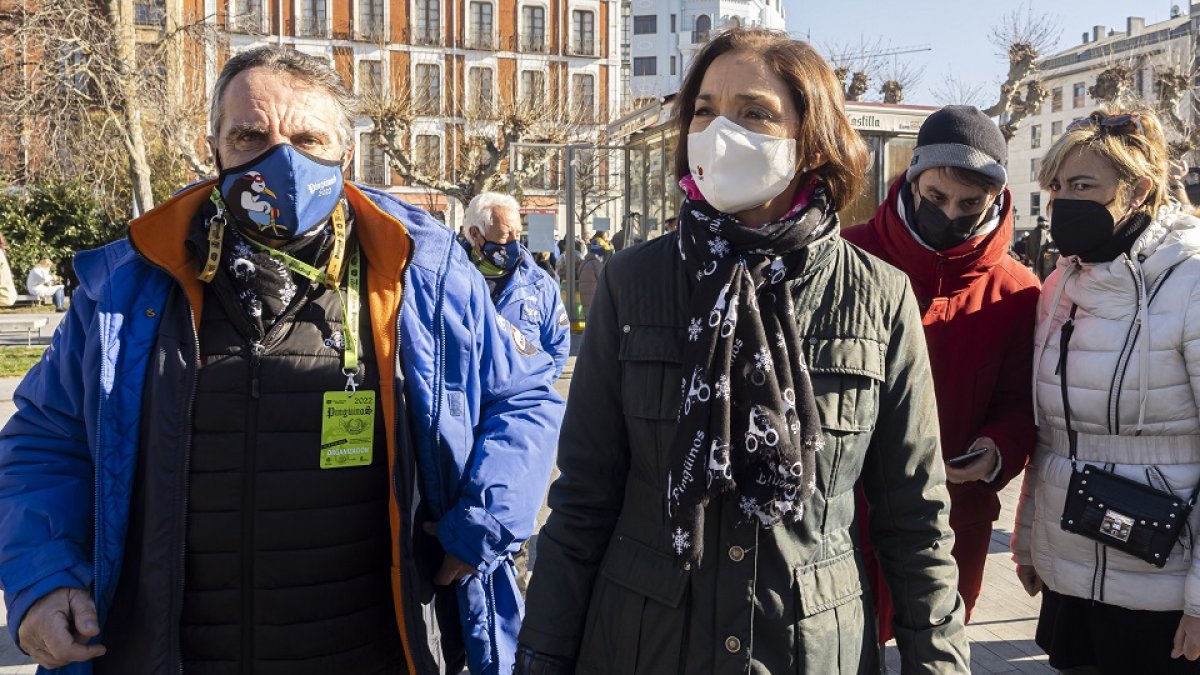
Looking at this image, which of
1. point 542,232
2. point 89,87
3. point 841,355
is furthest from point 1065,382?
point 89,87

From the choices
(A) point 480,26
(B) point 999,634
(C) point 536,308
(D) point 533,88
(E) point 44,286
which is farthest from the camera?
(A) point 480,26

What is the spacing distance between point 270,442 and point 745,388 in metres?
1.06

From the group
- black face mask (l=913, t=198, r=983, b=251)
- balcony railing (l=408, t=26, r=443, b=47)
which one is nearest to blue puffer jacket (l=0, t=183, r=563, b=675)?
black face mask (l=913, t=198, r=983, b=251)

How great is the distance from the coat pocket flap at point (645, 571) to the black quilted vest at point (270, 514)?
65 cm

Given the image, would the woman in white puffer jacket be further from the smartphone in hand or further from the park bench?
the park bench

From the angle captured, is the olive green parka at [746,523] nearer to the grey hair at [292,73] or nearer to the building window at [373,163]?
the grey hair at [292,73]

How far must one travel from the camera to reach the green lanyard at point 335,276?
227 centimetres

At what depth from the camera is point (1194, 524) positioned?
2.72 m

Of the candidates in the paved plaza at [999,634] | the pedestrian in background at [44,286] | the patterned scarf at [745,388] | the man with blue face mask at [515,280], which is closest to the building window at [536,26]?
the pedestrian in background at [44,286]

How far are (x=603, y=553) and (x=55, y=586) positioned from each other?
1113mm

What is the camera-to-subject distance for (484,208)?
5629 millimetres

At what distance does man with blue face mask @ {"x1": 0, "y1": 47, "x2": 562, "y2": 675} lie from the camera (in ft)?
6.87

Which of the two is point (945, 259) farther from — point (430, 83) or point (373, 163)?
point (430, 83)

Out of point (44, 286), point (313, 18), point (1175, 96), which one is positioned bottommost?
point (44, 286)
